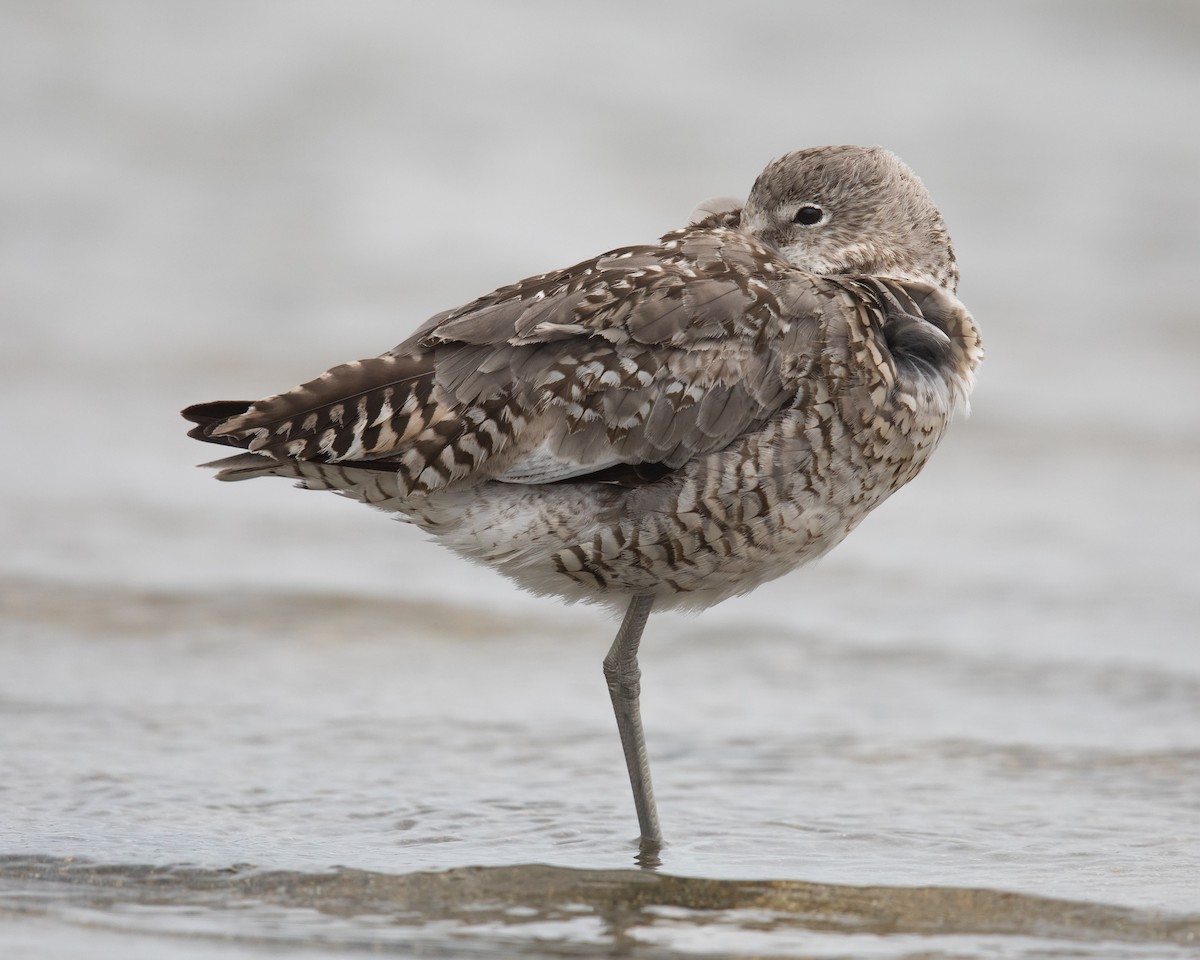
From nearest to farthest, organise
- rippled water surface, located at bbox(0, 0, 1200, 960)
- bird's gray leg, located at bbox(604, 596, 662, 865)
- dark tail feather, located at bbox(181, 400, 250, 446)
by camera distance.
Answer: rippled water surface, located at bbox(0, 0, 1200, 960)
dark tail feather, located at bbox(181, 400, 250, 446)
bird's gray leg, located at bbox(604, 596, 662, 865)

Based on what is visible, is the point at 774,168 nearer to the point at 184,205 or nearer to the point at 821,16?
the point at 184,205

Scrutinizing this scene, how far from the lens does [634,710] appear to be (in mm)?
5945

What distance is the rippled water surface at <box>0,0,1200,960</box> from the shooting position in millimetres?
5242

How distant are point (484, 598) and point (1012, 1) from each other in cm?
1282

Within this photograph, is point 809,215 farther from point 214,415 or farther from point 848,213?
point 214,415

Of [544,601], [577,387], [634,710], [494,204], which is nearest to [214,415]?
[577,387]

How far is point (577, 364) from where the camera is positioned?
5.39 meters

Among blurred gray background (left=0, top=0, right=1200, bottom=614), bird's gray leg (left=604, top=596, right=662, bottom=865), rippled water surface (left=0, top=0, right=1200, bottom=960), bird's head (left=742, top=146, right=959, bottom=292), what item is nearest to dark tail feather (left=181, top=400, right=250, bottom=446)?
rippled water surface (left=0, top=0, right=1200, bottom=960)

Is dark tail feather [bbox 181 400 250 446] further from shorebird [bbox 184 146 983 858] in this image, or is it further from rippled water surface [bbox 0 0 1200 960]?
rippled water surface [bbox 0 0 1200 960]

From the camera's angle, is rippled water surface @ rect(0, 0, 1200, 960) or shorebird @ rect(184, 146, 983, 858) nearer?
rippled water surface @ rect(0, 0, 1200, 960)

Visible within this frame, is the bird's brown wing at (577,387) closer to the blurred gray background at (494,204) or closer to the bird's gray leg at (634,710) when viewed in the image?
the bird's gray leg at (634,710)

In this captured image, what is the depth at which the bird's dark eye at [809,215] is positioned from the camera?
231 inches

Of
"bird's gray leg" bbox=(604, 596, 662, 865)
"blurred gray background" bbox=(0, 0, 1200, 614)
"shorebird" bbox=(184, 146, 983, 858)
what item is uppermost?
"blurred gray background" bbox=(0, 0, 1200, 614)

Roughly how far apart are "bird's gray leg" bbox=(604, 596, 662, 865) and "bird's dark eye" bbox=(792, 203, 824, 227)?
134 centimetres
